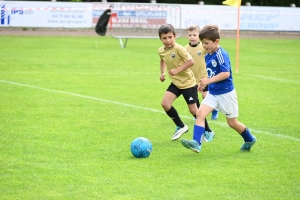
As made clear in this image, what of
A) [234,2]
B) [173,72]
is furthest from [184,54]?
[234,2]

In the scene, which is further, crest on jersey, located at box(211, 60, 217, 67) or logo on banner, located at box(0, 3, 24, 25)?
logo on banner, located at box(0, 3, 24, 25)

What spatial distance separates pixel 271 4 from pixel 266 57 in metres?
20.9

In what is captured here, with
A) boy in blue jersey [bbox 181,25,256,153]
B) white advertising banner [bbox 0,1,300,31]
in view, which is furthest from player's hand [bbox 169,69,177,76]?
white advertising banner [bbox 0,1,300,31]

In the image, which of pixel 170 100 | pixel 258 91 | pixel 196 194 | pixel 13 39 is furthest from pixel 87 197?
pixel 13 39

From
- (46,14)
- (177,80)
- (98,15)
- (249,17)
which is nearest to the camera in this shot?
(177,80)

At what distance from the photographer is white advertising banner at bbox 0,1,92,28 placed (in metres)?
30.5

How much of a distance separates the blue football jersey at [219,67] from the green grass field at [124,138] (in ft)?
2.82

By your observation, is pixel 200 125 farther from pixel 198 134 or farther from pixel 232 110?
pixel 232 110

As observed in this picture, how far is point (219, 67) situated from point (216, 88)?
0.29 meters

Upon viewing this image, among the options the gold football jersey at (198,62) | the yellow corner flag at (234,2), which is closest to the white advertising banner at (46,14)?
the yellow corner flag at (234,2)

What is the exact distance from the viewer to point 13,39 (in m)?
28.9

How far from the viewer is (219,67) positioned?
8398 millimetres

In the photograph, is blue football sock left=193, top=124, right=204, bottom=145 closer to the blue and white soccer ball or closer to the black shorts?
the blue and white soccer ball

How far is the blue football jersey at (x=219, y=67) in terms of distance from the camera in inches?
329
